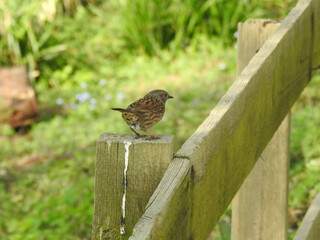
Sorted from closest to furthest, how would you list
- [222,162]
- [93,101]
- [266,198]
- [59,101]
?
1. [222,162]
2. [266,198]
3. [93,101]
4. [59,101]

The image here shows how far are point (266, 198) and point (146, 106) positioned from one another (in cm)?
77

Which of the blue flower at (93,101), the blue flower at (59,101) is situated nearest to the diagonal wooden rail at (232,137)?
the blue flower at (93,101)

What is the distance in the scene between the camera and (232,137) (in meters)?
1.55

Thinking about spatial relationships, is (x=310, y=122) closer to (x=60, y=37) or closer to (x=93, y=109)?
(x=93, y=109)

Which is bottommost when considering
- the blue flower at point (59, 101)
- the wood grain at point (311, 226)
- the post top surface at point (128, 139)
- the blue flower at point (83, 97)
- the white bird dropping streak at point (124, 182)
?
the blue flower at point (59, 101)

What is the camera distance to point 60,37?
9930mm

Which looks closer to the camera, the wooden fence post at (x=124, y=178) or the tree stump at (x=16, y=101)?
the wooden fence post at (x=124, y=178)

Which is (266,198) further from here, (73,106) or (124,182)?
(73,106)

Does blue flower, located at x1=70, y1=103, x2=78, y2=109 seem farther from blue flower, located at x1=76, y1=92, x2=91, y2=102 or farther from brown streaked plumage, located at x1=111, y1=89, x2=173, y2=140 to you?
brown streaked plumage, located at x1=111, y1=89, x2=173, y2=140

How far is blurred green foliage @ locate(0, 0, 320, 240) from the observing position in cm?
528

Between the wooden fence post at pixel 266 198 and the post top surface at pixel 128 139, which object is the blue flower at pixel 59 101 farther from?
the post top surface at pixel 128 139

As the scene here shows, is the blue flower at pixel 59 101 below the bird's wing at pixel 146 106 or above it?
below

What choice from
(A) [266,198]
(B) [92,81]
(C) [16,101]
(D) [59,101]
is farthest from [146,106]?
(B) [92,81]

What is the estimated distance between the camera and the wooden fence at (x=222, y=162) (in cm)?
123
